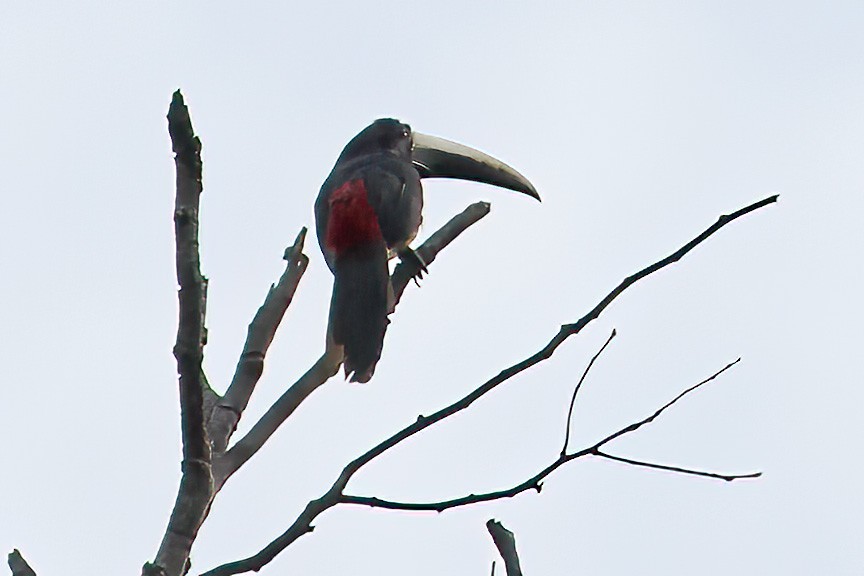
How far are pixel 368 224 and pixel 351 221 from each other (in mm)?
75

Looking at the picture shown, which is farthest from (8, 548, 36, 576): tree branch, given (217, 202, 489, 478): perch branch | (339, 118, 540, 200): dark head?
(339, 118, 540, 200): dark head

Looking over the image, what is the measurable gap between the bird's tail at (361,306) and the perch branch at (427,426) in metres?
2.39

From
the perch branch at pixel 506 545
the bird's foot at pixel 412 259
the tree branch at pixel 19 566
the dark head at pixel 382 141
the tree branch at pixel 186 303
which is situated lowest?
the tree branch at pixel 19 566

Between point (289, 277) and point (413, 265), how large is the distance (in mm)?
2059

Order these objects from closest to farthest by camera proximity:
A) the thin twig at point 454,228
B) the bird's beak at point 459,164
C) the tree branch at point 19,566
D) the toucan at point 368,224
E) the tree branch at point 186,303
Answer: the tree branch at point 19,566
the tree branch at point 186,303
the thin twig at point 454,228
the toucan at point 368,224
the bird's beak at point 459,164

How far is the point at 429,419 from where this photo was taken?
8.44 ft

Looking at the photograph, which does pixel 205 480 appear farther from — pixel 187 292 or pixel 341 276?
pixel 341 276

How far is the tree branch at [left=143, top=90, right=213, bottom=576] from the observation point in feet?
8.34

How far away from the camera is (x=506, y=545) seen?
249cm

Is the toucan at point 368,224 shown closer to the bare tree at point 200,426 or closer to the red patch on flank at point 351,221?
the red patch on flank at point 351,221

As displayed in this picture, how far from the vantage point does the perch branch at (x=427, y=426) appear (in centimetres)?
246

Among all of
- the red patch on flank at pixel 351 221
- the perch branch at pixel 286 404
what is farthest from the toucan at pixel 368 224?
the perch branch at pixel 286 404

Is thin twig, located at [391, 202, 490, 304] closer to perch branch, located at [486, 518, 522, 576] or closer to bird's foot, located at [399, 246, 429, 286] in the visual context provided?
bird's foot, located at [399, 246, 429, 286]

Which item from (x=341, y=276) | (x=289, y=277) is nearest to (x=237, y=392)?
(x=289, y=277)
